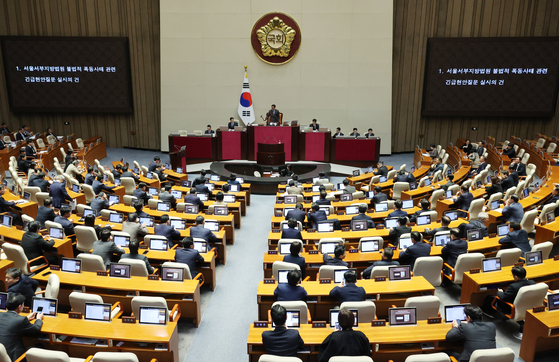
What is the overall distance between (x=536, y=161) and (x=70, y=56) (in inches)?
743

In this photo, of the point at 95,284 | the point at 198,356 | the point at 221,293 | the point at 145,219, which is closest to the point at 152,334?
the point at 198,356

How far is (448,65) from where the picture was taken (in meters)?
17.7

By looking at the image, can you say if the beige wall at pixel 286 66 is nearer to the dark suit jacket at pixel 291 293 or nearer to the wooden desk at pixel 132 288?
the wooden desk at pixel 132 288

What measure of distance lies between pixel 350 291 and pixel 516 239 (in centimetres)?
363

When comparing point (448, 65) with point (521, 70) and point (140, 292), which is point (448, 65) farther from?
point (140, 292)

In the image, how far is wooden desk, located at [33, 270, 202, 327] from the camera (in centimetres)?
581

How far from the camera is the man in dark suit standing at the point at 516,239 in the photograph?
23.6 feet

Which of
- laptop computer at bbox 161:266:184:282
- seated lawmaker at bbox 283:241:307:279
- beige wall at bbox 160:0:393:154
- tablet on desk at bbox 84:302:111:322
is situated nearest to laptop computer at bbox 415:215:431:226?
seated lawmaker at bbox 283:241:307:279

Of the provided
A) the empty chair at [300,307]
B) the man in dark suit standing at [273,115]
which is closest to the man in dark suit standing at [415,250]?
the empty chair at [300,307]

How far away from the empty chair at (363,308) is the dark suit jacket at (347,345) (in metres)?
0.69

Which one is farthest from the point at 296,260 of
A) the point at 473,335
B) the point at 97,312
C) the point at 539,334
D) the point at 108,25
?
the point at 108,25

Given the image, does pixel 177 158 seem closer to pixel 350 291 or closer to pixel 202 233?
pixel 202 233

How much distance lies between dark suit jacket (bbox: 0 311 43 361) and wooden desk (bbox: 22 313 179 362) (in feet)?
0.52

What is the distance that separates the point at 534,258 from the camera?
6457mm
